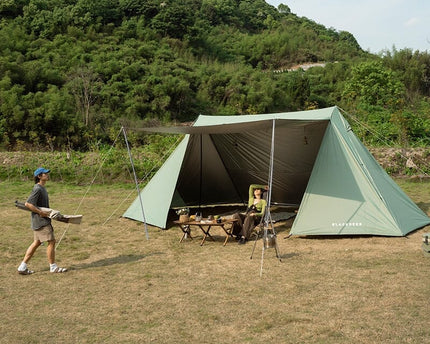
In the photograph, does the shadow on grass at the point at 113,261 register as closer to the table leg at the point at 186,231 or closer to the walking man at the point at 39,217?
the walking man at the point at 39,217

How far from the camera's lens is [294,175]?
28.1ft

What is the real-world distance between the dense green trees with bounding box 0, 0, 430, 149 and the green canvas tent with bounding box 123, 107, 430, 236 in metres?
6.88

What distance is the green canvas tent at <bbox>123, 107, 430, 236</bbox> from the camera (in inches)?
251

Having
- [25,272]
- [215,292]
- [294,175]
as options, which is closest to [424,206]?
[294,175]

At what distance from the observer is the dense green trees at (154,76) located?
17422 mm

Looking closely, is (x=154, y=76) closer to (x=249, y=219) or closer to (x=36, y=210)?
(x=249, y=219)

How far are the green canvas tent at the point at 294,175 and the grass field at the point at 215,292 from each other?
0.32 metres

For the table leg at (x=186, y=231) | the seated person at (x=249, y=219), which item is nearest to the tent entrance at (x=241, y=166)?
the seated person at (x=249, y=219)

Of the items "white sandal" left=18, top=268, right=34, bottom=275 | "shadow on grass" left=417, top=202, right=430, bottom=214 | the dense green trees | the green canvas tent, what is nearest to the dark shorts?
"white sandal" left=18, top=268, right=34, bottom=275

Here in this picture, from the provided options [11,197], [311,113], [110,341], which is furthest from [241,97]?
[110,341]

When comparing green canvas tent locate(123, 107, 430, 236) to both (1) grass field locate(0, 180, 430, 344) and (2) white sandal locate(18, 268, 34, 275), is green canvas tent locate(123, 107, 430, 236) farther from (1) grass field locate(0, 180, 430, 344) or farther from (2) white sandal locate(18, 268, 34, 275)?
(2) white sandal locate(18, 268, 34, 275)

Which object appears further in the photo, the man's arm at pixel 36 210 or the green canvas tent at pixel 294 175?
the green canvas tent at pixel 294 175

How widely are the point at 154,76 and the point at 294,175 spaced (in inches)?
A: 641

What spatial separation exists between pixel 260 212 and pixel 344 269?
194 centimetres
